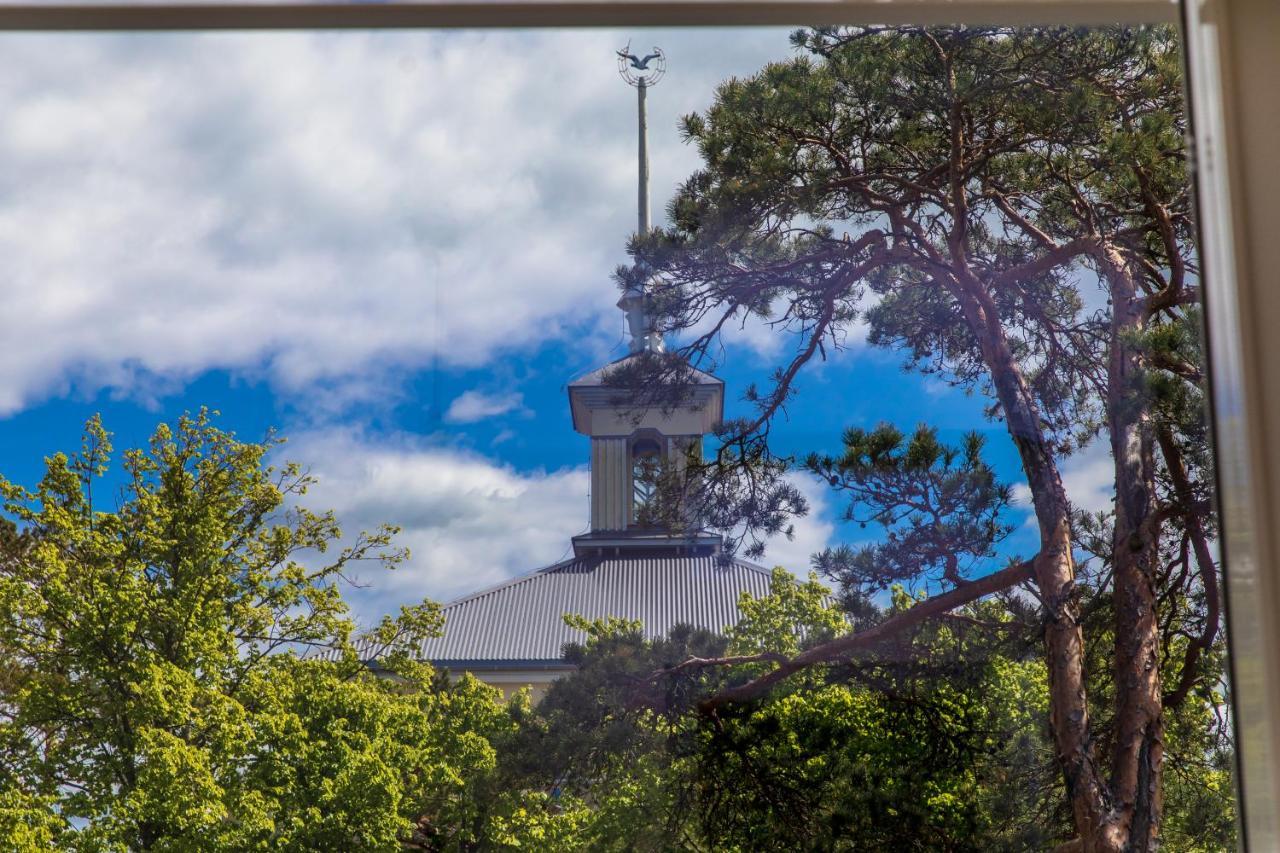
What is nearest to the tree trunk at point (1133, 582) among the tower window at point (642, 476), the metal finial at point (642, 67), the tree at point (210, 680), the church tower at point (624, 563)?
the church tower at point (624, 563)

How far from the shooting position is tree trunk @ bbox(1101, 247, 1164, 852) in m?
1.77

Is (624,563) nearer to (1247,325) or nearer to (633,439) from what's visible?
(633,439)

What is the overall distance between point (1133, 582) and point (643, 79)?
111 cm

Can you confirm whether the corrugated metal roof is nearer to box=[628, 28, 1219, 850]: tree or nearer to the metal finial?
box=[628, 28, 1219, 850]: tree

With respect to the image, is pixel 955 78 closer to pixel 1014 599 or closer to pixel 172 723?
pixel 1014 599

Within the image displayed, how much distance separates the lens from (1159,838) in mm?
1700

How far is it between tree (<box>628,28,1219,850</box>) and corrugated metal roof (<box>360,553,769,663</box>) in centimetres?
11

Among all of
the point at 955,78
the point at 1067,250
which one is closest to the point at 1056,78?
the point at 955,78

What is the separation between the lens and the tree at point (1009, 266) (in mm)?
1800

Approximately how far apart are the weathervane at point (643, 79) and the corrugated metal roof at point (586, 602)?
1.80ft

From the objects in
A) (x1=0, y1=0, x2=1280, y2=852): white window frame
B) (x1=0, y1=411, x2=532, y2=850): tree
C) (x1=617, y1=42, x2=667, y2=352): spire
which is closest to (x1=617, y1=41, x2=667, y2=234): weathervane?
(x1=617, y1=42, x2=667, y2=352): spire

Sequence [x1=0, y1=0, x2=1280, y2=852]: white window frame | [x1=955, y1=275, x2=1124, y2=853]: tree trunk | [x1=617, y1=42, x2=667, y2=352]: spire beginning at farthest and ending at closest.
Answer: [x1=617, y1=42, x2=667, y2=352]: spire < [x1=955, y1=275, x2=1124, y2=853]: tree trunk < [x1=0, y1=0, x2=1280, y2=852]: white window frame

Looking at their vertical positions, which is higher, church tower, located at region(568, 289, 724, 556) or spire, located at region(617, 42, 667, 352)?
spire, located at region(617, 42, 667, 352)

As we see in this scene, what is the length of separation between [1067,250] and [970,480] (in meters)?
0.42
